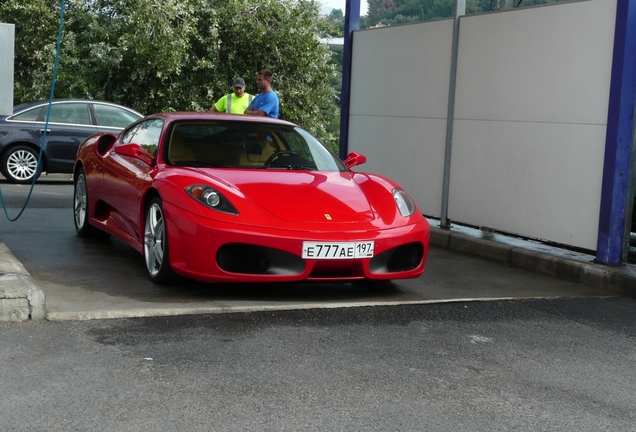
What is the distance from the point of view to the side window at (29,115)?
14.8 m

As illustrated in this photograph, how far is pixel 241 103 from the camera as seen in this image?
11781 mm

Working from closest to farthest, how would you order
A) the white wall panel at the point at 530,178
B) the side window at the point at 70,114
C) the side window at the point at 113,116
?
the white wall panel at the point at 530,178 → the side window at the point at 70,114 → the side window at the point at 113,116

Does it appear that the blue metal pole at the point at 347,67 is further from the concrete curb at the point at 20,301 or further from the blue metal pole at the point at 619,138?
the concrete curb at the point at 20,301

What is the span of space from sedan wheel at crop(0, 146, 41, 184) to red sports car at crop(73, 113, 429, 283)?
7.33 m

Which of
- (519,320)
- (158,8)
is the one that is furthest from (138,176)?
(158,8)

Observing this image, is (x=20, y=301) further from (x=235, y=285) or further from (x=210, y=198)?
(x=235, y=285)

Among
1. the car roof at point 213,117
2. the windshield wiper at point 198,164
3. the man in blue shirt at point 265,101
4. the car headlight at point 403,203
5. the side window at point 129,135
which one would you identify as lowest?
the car headlight at point 403,203

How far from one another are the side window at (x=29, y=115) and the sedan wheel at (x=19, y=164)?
1.53ft

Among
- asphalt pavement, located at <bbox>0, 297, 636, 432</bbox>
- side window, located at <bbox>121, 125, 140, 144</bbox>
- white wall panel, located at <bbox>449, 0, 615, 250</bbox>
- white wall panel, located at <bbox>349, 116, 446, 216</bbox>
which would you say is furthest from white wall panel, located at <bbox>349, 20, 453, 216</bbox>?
asphalt pavement, located at <bbox>0, 297, 636, 432</bbox>

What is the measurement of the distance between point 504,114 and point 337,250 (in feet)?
11.8

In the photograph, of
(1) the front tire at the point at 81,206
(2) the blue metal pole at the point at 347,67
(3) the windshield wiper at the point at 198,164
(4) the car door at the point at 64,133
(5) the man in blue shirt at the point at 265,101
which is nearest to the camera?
(3) the windshield wiper at the point at 198,164

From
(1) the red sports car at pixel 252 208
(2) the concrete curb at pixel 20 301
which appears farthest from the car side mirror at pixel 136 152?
(2) the concrete curb at pixel 20 301

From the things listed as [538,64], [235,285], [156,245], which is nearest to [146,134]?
[156,245]

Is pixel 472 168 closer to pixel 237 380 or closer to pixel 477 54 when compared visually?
pixel 477 54
